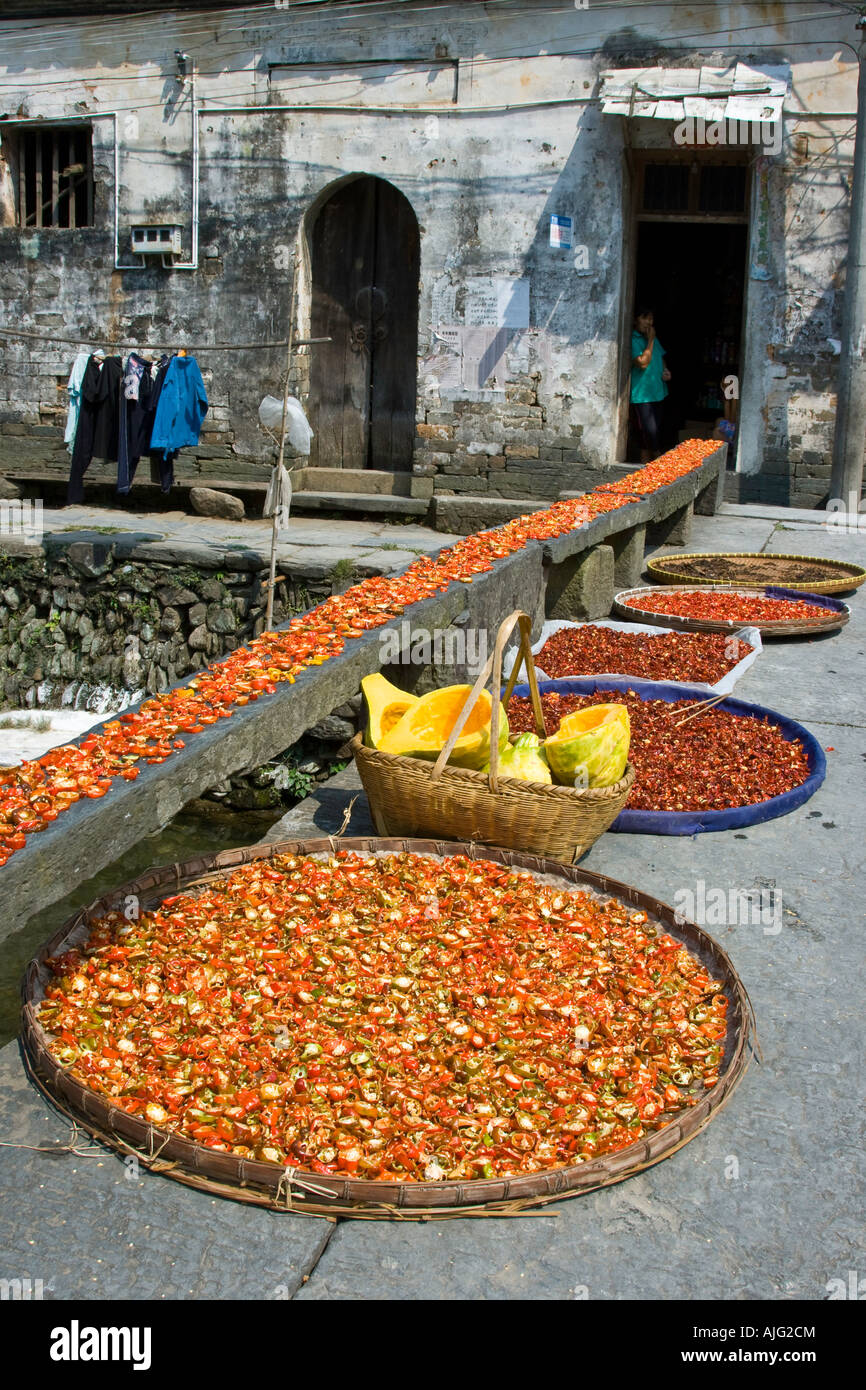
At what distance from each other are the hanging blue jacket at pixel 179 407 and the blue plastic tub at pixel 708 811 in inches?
321

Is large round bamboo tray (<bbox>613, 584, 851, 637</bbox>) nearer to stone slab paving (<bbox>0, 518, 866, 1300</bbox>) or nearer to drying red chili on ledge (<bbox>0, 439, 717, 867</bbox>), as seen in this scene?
drying red chili on ledge (<bbox>0, 439, 717, 867</bbox>)

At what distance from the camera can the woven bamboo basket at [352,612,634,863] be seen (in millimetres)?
3447

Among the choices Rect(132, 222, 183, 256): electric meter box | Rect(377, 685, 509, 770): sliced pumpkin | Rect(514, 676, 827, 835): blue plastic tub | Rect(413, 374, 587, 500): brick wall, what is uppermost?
Rect(132, 222, 183, 256): electric meter box

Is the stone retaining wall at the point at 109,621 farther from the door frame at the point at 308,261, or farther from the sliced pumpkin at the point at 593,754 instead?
the sliced pumpkin at the point at 593,754

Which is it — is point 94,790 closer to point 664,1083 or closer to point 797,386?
point 664,1083

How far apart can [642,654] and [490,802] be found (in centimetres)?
275

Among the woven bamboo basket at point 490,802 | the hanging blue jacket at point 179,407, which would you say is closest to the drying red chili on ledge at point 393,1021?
the woven bamboo basket at point 490,802

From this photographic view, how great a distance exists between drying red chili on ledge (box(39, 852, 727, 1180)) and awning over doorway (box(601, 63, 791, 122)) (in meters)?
10.2

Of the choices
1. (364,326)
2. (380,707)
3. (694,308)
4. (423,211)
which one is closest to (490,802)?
(380,707)

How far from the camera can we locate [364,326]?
13914 millimetres

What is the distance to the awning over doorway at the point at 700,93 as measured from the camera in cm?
1144

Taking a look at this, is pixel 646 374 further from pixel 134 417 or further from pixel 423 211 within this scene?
pixel 134 417

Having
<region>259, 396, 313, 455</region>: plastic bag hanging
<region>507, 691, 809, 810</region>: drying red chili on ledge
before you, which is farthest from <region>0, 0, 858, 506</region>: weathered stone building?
<region>507, 691, 809, 810</region>: drying red chili on ledge

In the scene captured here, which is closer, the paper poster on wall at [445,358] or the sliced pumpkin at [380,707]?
the sliced pumpkin at [380,707]
